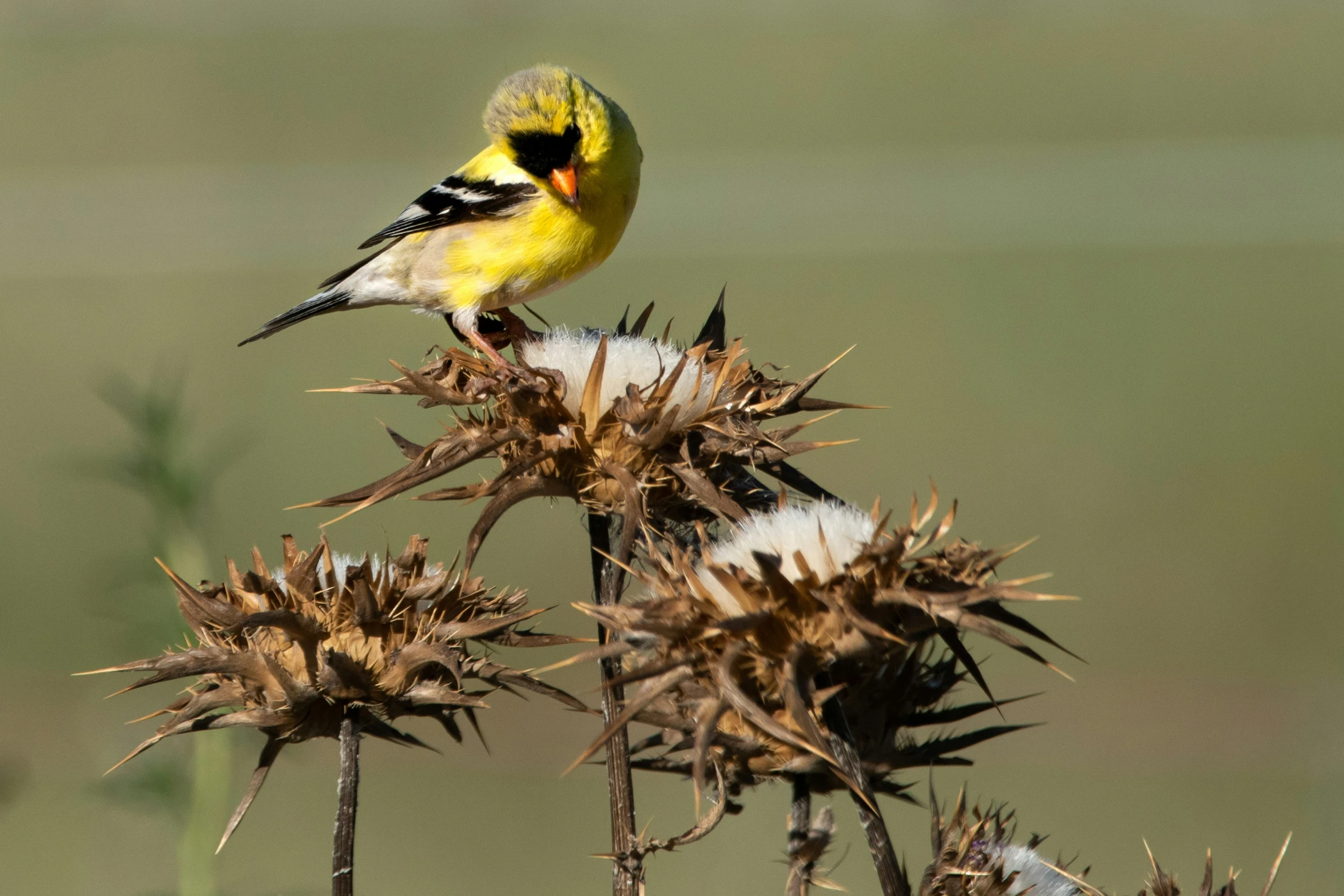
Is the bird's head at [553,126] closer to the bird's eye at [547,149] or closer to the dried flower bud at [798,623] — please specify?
the bird's eye at [547,149]

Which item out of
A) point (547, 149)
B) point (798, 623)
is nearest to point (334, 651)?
Answer: point (798, 623)

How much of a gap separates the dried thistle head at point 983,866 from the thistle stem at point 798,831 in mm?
205

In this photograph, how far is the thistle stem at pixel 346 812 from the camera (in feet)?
6.63

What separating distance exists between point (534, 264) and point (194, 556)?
1.25 metres

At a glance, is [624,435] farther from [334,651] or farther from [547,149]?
[547,149]

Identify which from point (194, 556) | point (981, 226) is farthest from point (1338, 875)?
point (981, 226)

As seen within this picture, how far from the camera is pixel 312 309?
388 cm

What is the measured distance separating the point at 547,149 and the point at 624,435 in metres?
1.72

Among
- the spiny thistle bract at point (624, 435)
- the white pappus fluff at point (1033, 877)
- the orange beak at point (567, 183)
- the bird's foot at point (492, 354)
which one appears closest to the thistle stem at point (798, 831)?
the white pappus fluff at point (1033, 877)

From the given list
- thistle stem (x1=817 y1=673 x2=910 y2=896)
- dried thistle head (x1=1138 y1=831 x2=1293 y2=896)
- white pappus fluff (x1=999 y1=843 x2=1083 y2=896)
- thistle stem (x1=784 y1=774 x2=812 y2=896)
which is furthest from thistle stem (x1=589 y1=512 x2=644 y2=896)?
dried thistle head (x1=1138 y1=831 x2=1293 y2=896)

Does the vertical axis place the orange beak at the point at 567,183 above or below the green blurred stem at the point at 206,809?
above

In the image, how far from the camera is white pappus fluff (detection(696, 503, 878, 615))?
5.93 feet

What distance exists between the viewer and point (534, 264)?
3727 millimetres

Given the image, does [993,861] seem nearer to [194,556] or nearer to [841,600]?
[841,600]
